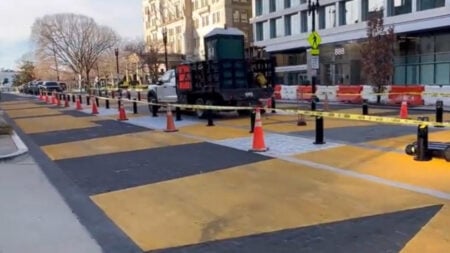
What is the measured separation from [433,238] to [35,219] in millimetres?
4787

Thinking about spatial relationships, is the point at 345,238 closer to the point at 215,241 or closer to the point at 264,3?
the point at 215,241

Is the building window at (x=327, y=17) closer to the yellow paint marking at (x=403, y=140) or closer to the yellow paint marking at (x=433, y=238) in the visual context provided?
the yellow paint marking at (x=403, y=140)

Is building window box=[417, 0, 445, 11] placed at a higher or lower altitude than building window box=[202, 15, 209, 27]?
lower

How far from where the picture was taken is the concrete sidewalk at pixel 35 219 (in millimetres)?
5273

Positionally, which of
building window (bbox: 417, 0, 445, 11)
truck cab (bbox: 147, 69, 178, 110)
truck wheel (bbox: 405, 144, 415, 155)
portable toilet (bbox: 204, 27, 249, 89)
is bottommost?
truck wheel (bbox: 405, 144, 415, 155)

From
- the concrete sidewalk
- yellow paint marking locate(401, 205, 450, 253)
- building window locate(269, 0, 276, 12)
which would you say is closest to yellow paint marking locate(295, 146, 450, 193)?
yellow paint marking locate(401, 205, 450, 253)

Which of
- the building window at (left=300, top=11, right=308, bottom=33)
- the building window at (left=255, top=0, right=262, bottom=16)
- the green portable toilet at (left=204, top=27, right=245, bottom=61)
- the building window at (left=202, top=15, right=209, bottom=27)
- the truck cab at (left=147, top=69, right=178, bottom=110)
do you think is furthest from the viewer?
the building window at (left=202, top=15, right=209, bottom=27)

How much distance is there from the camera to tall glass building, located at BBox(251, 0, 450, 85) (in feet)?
118

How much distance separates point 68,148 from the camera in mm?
12680

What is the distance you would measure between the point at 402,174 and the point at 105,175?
523 cm

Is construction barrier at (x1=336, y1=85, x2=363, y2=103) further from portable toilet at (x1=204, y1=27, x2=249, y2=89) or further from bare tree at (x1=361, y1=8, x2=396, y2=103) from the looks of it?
portable toilet at (x1=204, y1=27, x2=249, y2=89)

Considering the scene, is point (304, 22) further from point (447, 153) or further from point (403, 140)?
point (447, 153)

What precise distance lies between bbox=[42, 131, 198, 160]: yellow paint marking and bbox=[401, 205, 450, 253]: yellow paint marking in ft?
26.1

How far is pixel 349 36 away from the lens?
4353 cm
